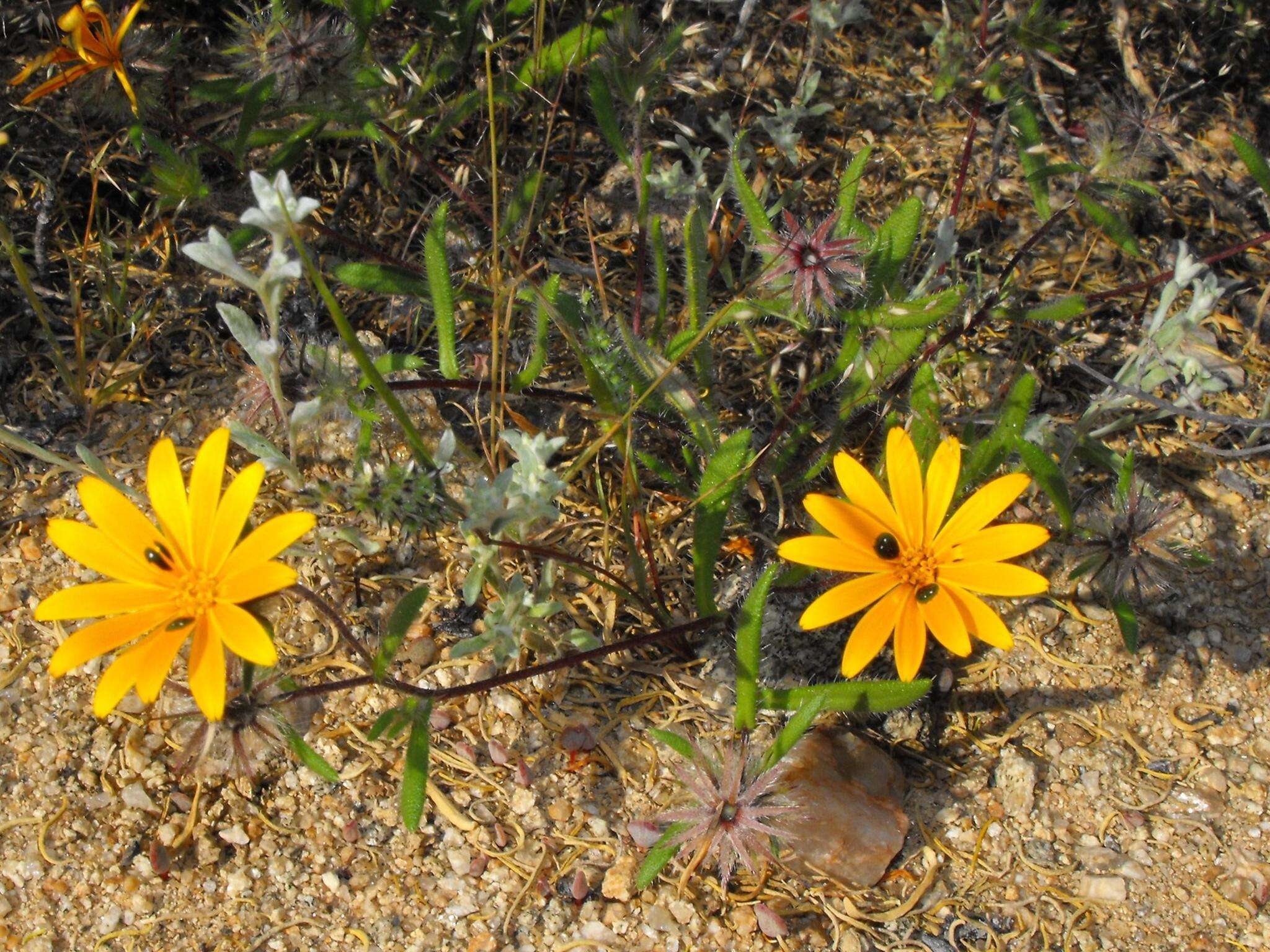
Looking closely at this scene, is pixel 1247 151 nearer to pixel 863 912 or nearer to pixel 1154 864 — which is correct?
pixel 1154 864

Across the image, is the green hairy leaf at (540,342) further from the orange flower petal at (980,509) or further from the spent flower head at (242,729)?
the orange flower petal at (980,509)

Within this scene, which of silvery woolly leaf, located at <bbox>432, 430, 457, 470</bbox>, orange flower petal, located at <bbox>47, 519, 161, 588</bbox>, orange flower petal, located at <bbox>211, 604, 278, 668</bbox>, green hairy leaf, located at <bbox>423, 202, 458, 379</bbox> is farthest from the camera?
green hairy leaf, located at <bbox>423, 202, 458, 379</bbox>

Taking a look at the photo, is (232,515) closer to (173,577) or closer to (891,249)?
(173,577)

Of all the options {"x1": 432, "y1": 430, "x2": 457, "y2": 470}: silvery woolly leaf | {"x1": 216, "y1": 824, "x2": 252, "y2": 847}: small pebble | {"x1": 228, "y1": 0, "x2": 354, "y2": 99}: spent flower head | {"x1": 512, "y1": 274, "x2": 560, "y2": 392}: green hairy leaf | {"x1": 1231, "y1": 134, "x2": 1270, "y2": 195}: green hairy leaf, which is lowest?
{"x1": 216, "y1": 824, "x2": 252, "y2": 847}: small pebble

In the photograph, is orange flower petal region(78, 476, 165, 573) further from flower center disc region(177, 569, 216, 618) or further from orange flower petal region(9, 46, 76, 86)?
orange flower petal region(9, 46, 76, 86)

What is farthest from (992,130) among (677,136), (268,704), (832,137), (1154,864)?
(268,704)

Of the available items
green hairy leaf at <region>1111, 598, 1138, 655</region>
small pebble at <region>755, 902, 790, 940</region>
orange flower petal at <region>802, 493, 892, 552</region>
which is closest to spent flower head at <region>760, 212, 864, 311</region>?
orange flower petal at <region>802, 493, 892, 552</region>

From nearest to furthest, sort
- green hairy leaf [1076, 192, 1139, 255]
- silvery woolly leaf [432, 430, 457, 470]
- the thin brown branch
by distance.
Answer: the thin brown branch → silvery woolly leaf [432, 430, 457, 470] → green hairy leaf [1076, 192, 1139, 255]
